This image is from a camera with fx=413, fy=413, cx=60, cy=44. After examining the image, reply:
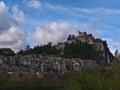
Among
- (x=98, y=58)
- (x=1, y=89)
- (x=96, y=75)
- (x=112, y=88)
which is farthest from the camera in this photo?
(x=98, y=58)

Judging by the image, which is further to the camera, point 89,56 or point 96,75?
point 89,56

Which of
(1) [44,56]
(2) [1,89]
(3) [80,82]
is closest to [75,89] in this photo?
(3) [80,82]

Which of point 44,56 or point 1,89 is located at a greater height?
point 44,56

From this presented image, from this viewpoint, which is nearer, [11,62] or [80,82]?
[80,82]

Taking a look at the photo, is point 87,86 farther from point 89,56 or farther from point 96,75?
point 89,56

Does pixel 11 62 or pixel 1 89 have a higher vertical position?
pixel 11 62

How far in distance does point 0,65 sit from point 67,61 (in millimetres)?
27409

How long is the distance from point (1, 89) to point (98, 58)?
93.4 metres

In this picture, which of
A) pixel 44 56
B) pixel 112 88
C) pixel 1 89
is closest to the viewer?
pixel 112 88

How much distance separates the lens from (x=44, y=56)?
169m

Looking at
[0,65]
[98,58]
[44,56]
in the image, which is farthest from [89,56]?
[0,65]

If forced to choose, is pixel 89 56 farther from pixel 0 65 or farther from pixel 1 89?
pixel 1 89

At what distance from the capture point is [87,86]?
36781 mm

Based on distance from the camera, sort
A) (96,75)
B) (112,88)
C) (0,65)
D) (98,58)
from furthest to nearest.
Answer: (98,58)
(0,65)
(96,75)
(112,88)
